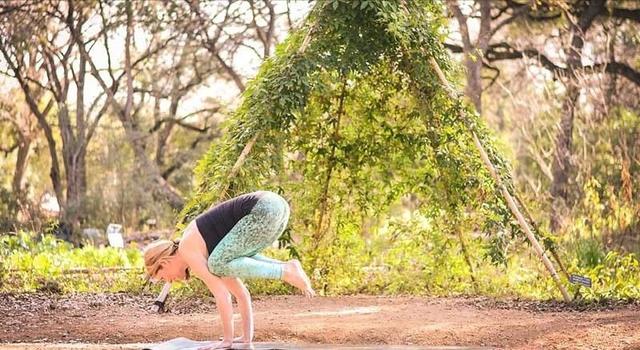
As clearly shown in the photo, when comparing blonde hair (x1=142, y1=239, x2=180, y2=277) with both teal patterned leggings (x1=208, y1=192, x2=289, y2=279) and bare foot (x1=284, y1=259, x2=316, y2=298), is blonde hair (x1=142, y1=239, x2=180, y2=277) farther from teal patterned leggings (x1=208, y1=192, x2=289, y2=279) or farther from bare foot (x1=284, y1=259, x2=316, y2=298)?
bare foot (x1=284, y1=259, x2=316, y2=298)

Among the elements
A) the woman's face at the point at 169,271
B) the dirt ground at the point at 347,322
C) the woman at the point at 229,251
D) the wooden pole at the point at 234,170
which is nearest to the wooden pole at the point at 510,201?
the dirt ground at the point at 347,322

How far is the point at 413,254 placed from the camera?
10812 millimetres

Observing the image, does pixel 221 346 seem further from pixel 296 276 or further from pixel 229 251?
pixel 296 276

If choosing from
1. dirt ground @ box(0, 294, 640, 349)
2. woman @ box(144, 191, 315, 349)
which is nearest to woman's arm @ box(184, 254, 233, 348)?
woman @ box(144, 191, 315, 349)

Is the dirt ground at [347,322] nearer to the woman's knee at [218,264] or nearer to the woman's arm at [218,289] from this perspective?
the woman's arm at [218,289]

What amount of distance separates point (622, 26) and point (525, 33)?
1865 mm

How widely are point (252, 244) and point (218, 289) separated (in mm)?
352

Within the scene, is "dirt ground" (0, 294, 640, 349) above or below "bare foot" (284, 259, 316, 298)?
below

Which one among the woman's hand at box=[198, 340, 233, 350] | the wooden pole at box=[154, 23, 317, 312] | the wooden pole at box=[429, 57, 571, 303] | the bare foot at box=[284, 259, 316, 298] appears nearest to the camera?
the bare foot at box=[284, 259, 316, 298]

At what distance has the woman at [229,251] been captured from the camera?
556 cm

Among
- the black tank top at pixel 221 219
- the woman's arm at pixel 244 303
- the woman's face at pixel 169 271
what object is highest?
the black tank top at pixel 221 219

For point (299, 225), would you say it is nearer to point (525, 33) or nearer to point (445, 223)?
point (445, 223)

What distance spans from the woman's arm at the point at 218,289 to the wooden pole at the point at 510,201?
3.64m

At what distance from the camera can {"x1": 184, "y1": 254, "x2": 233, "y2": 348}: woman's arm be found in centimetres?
565
